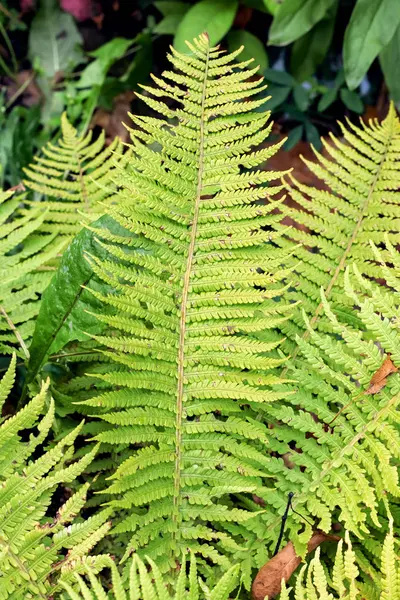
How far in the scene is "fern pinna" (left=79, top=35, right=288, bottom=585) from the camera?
3.14 ft

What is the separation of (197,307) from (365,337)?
38cm

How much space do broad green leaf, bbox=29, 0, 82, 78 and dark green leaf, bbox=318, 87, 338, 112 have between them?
1.02 meters

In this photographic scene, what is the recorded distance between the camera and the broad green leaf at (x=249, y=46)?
2074 mm

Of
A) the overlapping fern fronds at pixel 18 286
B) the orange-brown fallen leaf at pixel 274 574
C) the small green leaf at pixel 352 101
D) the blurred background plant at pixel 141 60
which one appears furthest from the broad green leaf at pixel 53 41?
the orange-brown fallen leaf at pixel 274 574

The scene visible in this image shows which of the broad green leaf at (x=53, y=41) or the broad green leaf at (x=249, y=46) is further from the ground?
the broad green leaf at (x=53, y=41)

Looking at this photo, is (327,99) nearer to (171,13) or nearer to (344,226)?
(171,13)

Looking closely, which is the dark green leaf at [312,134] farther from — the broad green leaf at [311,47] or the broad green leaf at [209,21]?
the broad green leaf at [209,21]

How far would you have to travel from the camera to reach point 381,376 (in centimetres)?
95

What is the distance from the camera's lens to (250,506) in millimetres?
1065

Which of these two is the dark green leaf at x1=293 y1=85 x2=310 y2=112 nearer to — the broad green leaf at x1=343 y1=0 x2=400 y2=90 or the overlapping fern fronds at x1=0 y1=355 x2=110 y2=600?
the broad green leaf at x1=343 y1=0 x2=400 y2=90

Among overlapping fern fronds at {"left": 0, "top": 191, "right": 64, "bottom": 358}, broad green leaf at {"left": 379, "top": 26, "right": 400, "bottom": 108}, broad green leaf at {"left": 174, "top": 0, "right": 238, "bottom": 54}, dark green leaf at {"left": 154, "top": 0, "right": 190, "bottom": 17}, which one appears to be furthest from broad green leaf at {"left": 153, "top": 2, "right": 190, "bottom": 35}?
overlapping fern fronds at {"left": 0, "top": 191, "right": 64, "bottom": 358}

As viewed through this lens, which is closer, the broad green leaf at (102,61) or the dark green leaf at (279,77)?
the dark green leaf at (279,77)

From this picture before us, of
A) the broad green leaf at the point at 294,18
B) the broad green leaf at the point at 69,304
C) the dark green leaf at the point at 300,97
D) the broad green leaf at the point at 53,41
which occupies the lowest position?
the broad green leaf at the point at 69,304

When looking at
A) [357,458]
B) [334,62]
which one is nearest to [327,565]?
[357,458]
